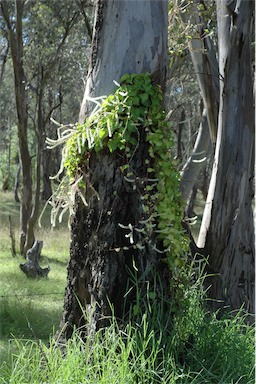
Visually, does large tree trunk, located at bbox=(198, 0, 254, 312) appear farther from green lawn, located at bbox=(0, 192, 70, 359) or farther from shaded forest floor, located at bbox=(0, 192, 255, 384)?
green lawn, located at bbox=(0, 192, 70, 359)

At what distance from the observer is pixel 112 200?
399 centimetres

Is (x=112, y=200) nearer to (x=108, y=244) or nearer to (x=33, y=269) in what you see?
(x=108, y=244)

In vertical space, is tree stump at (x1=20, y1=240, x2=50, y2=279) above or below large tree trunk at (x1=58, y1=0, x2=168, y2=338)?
below

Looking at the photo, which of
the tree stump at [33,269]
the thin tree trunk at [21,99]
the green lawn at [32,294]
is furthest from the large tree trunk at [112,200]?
the thin tree trunk at [21,99]

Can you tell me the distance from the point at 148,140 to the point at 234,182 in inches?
95.0

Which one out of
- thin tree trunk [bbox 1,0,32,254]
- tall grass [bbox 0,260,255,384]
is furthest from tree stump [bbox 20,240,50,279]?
tall grass [bbox 0,260,255,384]

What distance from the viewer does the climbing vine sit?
398 cm

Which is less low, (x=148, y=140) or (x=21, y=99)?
(x=21, y=99)

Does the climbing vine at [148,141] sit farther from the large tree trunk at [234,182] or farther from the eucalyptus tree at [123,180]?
the large tree trunk at [234,182]

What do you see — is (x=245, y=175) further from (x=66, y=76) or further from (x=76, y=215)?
(x=66, y=76)

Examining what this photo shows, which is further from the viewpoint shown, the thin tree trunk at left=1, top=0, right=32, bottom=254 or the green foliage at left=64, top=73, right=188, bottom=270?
the thin tree trunk at left=1, top=0, right=32, bottom=254

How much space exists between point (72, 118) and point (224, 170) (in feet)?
73.6

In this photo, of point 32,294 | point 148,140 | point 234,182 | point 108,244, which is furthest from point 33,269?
point 148,140

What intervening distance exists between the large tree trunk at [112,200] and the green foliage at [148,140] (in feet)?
0.20
